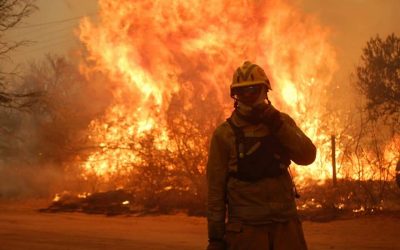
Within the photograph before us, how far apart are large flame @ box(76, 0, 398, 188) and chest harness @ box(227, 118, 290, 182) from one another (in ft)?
51.9

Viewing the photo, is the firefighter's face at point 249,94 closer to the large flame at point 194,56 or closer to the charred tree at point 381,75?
the large flame at point 194,56

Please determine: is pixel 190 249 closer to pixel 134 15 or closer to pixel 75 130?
pixel 134 15

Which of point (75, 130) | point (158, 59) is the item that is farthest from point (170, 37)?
point (75, 130)

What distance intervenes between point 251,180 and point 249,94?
583mm

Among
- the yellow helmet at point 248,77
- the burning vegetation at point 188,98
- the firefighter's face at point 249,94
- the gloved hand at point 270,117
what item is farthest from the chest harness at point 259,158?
the burning vegetation at point 188,98

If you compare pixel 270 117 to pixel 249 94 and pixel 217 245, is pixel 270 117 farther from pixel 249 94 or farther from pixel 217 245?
pixel 217 245

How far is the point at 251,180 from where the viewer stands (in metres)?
3.84

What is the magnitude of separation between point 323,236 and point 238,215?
8.31 m

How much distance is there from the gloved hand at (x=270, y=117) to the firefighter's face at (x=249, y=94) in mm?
159

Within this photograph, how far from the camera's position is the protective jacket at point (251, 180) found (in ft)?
12.5

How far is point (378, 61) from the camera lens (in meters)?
25.4

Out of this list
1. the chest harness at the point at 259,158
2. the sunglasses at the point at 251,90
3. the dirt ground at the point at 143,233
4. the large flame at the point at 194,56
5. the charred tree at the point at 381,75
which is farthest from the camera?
the charred tree at the point at 381,75

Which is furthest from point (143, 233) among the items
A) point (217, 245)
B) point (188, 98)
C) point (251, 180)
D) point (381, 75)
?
point (381, 75)

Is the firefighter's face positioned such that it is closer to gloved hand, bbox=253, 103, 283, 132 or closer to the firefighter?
the firefighter
